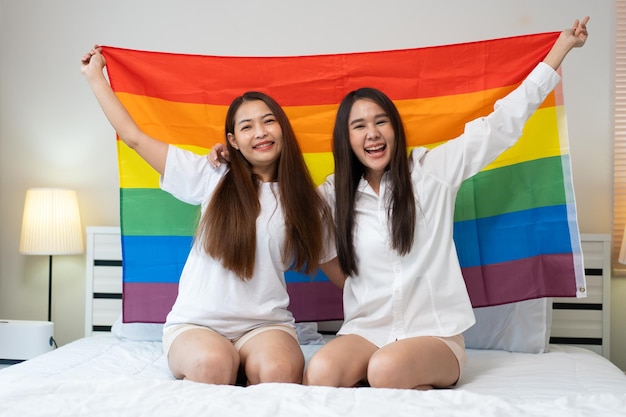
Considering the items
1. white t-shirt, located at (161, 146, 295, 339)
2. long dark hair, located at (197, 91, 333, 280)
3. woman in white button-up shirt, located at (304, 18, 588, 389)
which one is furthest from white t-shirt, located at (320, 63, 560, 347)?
white t-shirt, located at (161, 146, 295, 339)

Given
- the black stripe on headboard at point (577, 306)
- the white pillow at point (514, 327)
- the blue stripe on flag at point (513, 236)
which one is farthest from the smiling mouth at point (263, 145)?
the black stripe on headboard at point (577, 306)

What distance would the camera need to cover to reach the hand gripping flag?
99.8 inches

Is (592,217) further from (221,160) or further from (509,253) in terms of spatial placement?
(221,160)

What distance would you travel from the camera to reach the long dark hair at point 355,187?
2.11 meters

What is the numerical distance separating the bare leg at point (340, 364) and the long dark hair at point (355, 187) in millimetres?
255

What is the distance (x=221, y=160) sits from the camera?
2328 millimetres

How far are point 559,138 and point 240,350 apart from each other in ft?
4.66

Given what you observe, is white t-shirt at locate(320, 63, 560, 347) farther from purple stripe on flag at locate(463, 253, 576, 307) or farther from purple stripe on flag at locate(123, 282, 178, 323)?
purple stripe on flag at locate(123, 282, 178, 323)

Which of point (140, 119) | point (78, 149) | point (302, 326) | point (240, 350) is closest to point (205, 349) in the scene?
point (240, 350)

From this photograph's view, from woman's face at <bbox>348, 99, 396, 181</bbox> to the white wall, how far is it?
994mm

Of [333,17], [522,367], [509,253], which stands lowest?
[522,367]

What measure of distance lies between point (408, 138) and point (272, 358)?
111 centimetres

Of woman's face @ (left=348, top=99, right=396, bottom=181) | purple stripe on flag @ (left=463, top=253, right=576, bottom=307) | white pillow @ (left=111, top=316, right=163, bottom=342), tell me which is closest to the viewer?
woman's face @ (left=348, top=99, right=396, bottom=181)

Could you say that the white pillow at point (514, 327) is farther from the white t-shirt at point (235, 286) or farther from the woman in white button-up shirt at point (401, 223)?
the white t-shirt at point (235, 286)
